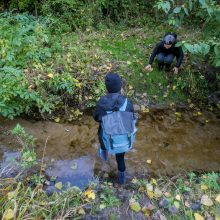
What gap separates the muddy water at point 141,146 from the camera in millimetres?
4605

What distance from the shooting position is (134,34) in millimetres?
7754

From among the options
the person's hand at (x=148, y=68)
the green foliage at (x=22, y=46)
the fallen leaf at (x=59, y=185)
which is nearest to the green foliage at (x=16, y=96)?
the green foliage at (x=22, y=46)

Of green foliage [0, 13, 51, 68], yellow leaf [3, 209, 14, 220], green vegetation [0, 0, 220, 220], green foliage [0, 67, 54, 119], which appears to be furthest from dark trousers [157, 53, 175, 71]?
yellow leaf [3, 209, 14, 220]

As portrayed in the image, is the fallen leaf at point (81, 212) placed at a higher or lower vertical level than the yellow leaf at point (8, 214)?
lower

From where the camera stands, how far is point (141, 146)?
509cm

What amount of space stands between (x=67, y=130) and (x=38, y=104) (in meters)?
0.68

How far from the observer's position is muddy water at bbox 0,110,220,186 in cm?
461

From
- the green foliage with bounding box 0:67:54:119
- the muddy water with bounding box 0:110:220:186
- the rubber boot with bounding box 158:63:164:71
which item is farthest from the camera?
the rubber boot with bounding box 158:63:164:71

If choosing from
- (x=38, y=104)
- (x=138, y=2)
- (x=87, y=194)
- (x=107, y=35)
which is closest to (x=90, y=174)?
(x=87, y=194)

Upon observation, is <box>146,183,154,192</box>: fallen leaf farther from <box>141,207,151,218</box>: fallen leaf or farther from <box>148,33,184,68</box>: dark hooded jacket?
<box>148,33,184,68</box>: dark hooded jacket

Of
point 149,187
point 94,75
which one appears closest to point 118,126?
point 149,187

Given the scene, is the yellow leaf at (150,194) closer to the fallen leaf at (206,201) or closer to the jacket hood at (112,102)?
the fallen leaf at (206,201)

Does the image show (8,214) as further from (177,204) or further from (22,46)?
(22,46)

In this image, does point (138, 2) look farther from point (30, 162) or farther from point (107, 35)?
point (30, 162)
